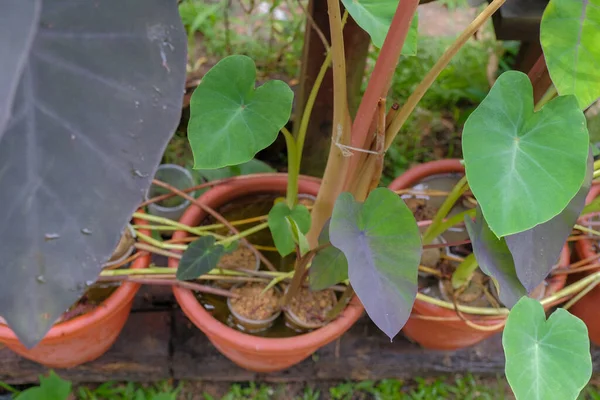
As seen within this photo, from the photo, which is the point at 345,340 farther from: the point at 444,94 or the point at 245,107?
the point at 444,94

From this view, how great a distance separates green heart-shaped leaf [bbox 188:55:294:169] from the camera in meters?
0.75

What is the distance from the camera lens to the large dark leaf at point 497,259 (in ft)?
2.61

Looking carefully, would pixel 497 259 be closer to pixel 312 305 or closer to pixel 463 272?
pixel 463 272

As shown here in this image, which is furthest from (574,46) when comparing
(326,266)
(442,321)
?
(442,321)

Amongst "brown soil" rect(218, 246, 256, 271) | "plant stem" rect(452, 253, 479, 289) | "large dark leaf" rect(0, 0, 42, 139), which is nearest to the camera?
"large dark leaf" rect(0, 0, 42, 139)

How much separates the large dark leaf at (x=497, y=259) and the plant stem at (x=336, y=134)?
0.22 meters

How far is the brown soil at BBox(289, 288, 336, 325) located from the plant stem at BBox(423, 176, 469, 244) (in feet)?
0.72

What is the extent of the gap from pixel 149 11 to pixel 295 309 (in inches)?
27.2

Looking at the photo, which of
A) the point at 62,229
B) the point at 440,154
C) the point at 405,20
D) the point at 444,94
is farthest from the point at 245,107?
the point at 444,94

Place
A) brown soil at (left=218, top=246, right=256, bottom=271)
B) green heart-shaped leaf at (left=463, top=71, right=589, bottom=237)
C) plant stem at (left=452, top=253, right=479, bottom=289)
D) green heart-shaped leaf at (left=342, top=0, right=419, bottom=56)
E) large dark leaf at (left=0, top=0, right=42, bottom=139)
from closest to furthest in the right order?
1. large dark leaf at (left=0, top=0, right=42, bottom=139)
2. green heart-shaped leaf at (left=463, top=71, right=589, bottom=237)
3. green heart-shaped leaf at (left=342, top=0, right=419, bottom=56)
4. plant stem at (left=452, top=253, right=479, bottom=289)
5. brown soil at (left=218, top=246, right=256, bottom=271)

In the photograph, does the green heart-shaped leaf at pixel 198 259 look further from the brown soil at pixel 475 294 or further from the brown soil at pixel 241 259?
the brown soil at pixel 475 294

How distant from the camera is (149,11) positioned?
1.64 ft

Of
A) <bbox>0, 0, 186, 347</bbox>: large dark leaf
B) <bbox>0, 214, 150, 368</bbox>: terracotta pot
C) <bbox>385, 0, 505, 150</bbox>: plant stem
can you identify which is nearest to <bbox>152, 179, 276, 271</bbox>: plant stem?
<bbox>0, 214, 150, 368</bbox>: terracotta pot

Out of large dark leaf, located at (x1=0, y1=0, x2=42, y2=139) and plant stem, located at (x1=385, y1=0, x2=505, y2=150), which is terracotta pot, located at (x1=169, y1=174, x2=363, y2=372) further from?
large dark leaf, located at (x1=0, y1=0, x2=42, y2=139)
